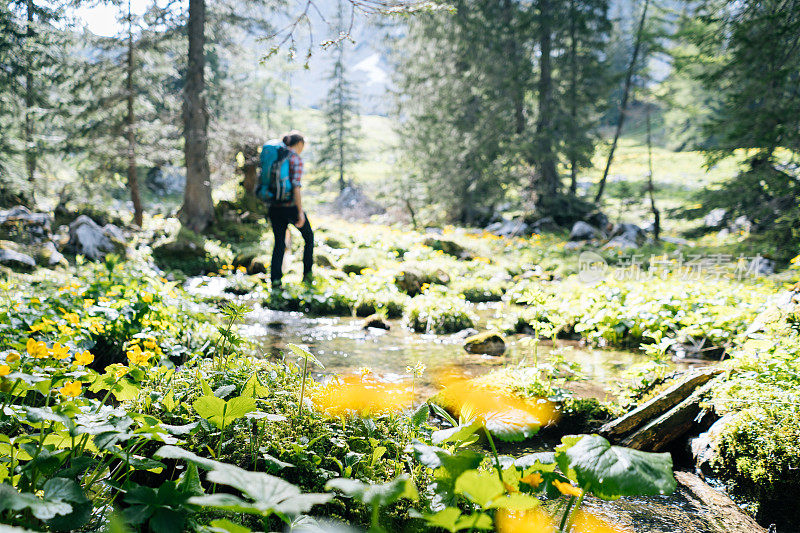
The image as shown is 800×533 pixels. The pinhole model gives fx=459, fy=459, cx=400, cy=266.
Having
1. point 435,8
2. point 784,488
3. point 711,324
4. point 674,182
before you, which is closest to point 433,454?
point 784,488

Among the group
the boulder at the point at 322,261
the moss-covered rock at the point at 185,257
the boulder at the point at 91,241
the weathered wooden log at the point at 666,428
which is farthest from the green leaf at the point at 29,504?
the boulder at the point at 91,241

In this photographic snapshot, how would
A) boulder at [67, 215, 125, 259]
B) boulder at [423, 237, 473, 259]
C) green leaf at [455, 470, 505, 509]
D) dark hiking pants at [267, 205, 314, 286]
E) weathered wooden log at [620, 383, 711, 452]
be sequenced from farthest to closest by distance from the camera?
boulder at [423, 237, 473, 259] < boulder at [67, 215, 125, 259] < dark hiking pants at [267, 205, 314, 286] < weathered wooden log at [620, 383, 711, 452] < green leaf at [455, 470, 505, 509]

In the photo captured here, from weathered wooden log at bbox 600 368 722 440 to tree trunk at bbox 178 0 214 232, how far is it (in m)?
13.3

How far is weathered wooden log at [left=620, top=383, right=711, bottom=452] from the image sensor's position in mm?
2949

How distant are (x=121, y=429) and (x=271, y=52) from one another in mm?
2756

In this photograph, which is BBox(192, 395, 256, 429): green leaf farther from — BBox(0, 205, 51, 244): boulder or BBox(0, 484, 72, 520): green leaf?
BBox(0, 205, 51, 244): boulder

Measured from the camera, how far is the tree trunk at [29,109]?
1305 centimetres

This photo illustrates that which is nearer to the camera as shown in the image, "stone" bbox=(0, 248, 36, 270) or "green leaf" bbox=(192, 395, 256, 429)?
"green leaf" bbox=(192, 395, 256, 429)

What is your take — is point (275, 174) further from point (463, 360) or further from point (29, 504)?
point (29, 504)

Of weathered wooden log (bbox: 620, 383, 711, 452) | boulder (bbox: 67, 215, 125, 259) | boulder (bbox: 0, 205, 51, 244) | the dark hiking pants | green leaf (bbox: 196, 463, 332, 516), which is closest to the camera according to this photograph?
green leaf (bbox: 196, 463, 332, 516)

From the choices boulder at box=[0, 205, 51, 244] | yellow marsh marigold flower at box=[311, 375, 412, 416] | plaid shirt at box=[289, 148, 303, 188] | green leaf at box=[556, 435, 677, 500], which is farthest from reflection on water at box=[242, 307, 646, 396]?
boulder at box=[0, 205, 51, 244]

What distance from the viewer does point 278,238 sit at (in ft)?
25.1

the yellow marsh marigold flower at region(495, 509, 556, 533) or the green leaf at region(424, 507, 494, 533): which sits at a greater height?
the green leaf at region(424, 507, 494, 533)

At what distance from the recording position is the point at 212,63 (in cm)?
2966
